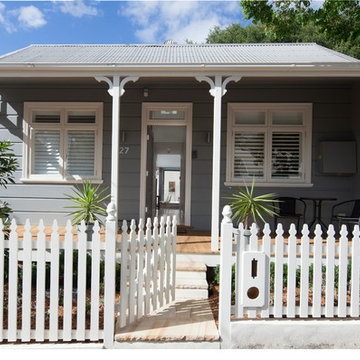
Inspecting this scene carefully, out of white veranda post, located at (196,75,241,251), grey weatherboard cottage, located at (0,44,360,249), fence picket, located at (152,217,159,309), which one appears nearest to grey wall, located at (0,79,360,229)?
grey weatherboard cottage, located at (0,44,360,249)

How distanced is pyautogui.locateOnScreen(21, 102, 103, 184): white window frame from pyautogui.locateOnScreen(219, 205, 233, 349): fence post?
13.1 ft

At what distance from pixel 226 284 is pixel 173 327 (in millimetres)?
586

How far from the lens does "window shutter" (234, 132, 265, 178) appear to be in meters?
6.12

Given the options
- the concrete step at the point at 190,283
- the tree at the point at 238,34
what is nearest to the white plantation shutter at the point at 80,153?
the concrete step at the point at 190,283

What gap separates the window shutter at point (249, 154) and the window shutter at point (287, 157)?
25 centimetres

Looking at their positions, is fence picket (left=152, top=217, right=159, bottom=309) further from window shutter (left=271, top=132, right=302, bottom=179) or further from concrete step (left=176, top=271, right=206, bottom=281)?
window shutter (left=271, top=132, right=302, bottom=179)

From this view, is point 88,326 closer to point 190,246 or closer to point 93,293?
point 93,293

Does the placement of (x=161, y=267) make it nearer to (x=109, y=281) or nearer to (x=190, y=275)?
(x=109, y=281)

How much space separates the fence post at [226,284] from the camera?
255 cm

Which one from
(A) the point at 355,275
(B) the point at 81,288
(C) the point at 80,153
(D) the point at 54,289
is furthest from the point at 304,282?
(C) the point at 80,153

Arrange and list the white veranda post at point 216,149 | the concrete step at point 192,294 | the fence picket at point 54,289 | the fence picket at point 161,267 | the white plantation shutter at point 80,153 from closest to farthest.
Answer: the fence picket at point 54,289 → the fence picket at point 161,267 → the concrete step at point 192,294 → the white veranda post at point 216,149 → the white plantation shutter at point 80,153

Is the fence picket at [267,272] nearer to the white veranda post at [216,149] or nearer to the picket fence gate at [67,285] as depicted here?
the picket fence gate at [67,285]

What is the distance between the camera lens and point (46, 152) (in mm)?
6254
